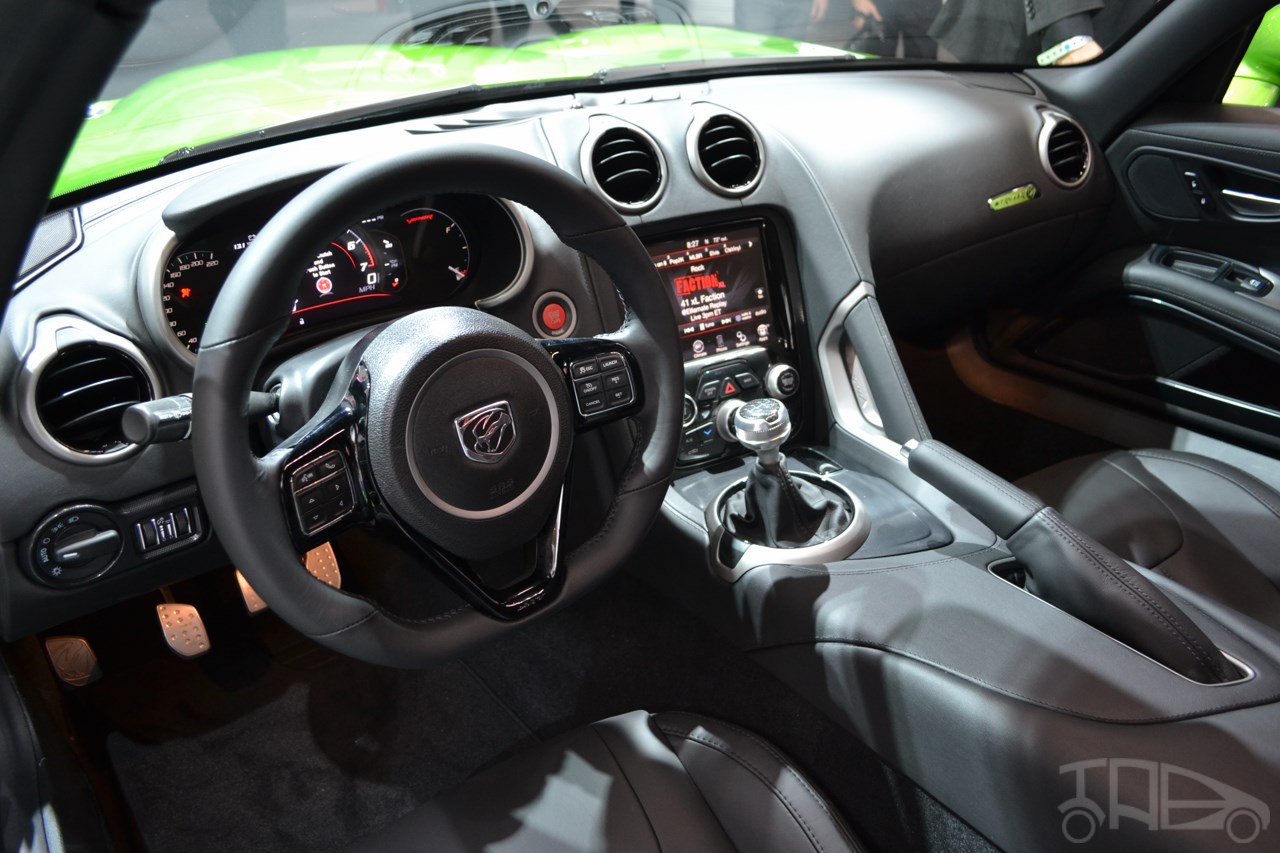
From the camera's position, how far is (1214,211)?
181cm

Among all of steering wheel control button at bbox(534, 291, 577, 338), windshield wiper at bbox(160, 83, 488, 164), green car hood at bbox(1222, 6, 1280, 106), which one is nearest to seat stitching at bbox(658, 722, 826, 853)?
steering wheel control button at bbox(534, 291, 577, 338)

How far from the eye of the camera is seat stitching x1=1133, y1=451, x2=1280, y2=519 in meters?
1.36

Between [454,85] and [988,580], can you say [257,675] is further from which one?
[988,580]

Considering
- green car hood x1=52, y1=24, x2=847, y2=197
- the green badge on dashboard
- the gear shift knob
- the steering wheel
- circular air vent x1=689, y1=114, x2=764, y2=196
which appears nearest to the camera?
the steering wheel

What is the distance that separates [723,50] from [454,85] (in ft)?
2.01

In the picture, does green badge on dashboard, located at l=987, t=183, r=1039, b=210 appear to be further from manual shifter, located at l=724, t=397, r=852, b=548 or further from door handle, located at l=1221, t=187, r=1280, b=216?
manual shifter, located at l=724, t=397, r=852, b=548

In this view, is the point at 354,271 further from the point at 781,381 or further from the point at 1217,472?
the point at 1217,472

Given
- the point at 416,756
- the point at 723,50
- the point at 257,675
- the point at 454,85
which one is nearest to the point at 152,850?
the point at 257,675

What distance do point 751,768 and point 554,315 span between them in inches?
25.5

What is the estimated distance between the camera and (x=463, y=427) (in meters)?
0.88

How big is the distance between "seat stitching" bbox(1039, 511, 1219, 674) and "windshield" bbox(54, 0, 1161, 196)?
1.12 metres

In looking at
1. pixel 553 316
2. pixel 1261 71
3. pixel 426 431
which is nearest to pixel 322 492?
pixel 426 431

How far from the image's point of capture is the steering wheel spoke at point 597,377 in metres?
1.00

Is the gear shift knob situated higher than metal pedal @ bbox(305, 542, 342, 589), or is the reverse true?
the gear shift knob
